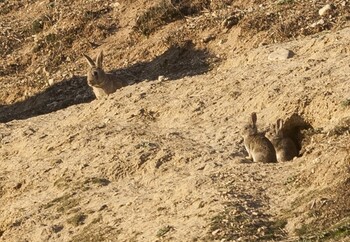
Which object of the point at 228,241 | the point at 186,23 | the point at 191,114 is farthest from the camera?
the point at 186,23

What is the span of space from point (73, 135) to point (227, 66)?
3.61 meters

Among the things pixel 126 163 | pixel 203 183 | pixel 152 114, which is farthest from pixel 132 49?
pixel 203 183

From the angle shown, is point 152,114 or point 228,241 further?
point 152,114

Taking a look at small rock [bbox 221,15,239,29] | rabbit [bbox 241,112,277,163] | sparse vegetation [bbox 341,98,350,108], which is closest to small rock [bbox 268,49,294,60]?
rabbit [bbox 241,112,277,163]

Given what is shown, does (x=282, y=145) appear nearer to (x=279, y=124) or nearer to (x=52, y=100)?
(x=279, y=124)

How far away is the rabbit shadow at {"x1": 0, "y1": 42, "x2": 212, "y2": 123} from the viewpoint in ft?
70.0

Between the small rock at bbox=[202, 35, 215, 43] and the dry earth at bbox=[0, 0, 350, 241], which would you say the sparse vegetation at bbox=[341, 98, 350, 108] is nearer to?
the dry earth at bbox=[0, 0, 350, 241]

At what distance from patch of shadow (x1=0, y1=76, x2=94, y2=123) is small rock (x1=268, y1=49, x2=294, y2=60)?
502cm

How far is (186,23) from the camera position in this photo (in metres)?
22.8

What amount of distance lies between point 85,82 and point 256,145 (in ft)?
28.4

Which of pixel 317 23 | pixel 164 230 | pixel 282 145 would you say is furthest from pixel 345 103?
pixel 317 23

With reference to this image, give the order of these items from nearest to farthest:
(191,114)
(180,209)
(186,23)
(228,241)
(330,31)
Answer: (228,241) → (180,209) → (191,114) → (330,31) → (186,23)

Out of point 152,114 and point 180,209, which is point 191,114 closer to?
point 152,114

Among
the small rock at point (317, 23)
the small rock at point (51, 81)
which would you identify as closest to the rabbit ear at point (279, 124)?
the small rock at point (317, 23)
